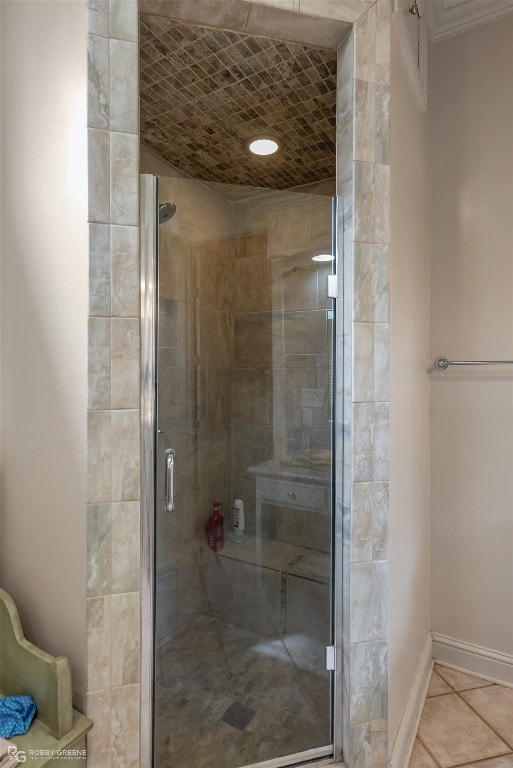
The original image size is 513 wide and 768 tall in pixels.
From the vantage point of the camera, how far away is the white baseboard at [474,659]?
1835 mm

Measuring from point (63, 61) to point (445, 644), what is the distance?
254 centimetres

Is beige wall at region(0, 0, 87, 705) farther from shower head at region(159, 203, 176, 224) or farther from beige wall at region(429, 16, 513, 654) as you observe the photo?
beige wall at region(429, 16, 513, 654)

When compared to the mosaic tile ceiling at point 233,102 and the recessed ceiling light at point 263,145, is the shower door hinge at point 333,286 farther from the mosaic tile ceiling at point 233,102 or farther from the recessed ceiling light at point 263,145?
the recessed ceiling light at point 263,145

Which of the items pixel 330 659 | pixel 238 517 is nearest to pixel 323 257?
pixel 238 517

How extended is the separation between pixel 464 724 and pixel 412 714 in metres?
0.22

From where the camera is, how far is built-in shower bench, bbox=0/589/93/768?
3.31 ft

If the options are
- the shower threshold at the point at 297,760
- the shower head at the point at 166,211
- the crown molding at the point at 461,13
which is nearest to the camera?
the shower head at the point at 166,211

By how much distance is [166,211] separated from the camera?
1.22m

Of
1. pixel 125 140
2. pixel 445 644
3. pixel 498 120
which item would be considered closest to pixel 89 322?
pixel 125 140

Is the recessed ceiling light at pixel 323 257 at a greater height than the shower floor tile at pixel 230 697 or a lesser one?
Result: greater

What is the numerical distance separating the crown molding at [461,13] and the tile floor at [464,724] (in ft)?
9.08

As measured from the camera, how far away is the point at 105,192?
3.56 ft

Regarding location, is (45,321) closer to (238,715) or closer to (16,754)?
(16,754)

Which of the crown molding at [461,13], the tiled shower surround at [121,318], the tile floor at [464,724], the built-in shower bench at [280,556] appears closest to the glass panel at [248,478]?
the built-in shower bench at [280,556]
